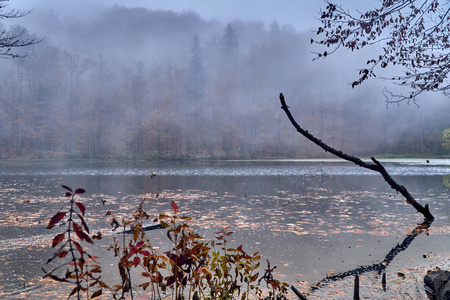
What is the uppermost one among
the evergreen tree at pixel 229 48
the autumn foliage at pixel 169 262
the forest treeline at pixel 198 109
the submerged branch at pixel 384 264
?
the evergreen tree at pixel 229 48

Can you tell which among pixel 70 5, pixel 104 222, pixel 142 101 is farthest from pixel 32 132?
pixel 70 5

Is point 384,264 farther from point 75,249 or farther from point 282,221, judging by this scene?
point 75,249

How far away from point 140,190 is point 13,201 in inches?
233

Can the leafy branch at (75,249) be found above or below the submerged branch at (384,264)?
above

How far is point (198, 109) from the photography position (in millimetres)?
70562

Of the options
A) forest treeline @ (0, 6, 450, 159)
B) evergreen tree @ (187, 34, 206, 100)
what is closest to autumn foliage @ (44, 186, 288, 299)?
forest treeline @ (0, 6, 450, 159)

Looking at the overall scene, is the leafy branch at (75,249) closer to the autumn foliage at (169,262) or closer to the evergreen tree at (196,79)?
the autumn foliage at (169,262)

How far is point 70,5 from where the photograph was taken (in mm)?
145375

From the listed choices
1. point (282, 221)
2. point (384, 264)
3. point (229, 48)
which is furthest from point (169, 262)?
point (229, 48)

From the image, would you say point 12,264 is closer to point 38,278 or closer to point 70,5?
point 38,278

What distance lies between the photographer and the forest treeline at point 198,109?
196 feet

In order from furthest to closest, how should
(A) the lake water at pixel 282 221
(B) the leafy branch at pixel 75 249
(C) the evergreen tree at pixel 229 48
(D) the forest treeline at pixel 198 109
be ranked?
(C) the evergreen tree at pixel 229 48
(D) the forest treeline at pixel 198 109
(A) the lake water at pixel 282 221
(B) the leafy branch at pixel 75 249

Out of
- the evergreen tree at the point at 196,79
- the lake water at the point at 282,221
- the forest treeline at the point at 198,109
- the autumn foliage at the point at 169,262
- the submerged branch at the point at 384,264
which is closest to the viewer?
the autumn foliage at the point at 169,262

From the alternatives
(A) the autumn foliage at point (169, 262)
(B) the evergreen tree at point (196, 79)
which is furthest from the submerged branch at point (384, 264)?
(B) the evergreen tree at point (196, 79)
